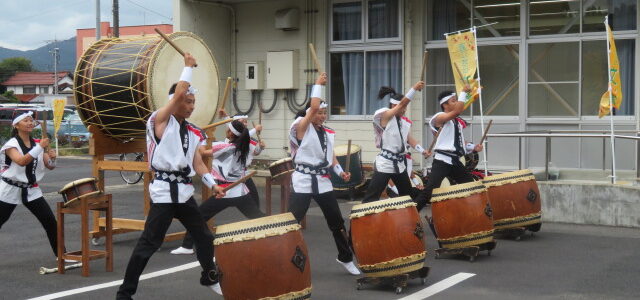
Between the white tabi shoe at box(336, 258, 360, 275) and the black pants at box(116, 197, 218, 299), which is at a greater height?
the black pants at box(116, 197, 218, 299)

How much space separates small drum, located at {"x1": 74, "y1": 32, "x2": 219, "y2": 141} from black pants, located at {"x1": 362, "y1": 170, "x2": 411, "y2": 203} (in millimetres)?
2579

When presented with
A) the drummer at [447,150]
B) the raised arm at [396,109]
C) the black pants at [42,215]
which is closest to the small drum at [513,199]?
the drummer at [447,150]

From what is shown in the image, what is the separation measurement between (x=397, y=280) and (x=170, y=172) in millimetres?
2289

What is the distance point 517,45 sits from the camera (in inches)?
600

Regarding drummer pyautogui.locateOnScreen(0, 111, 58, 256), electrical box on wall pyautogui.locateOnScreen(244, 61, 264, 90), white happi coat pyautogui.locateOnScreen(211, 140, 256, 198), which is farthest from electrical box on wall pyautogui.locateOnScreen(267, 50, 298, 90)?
drummer pyautogui.locateOnScreen(0, 111, 58, 256)

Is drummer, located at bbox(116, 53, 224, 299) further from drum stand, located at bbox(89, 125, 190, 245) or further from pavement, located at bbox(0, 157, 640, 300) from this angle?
drum stand, located at bbox(89, 125, 190, 245)

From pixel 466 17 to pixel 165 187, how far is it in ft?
33.9

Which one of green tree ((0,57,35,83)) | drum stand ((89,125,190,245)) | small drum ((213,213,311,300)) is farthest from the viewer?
green tree ((0,57,35,83))

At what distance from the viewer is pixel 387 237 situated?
7.34m

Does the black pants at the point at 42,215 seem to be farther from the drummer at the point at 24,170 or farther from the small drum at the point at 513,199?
the small drum at the point at 513,199

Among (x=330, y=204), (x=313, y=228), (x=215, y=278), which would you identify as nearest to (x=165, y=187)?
(x=215, y=278)

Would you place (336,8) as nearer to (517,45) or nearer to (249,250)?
(517,45)

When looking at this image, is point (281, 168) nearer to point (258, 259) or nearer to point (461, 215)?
point (461, 215)

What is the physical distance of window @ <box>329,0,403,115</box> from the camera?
16531mm
